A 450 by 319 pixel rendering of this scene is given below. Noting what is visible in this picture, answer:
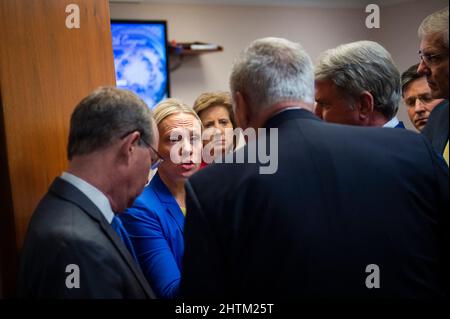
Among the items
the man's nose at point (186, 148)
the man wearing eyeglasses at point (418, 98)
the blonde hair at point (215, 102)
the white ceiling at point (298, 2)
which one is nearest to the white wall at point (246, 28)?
the white ceiling at point (298, 2)

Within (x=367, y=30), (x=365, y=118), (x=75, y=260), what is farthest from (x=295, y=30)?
(x=75, y=260)

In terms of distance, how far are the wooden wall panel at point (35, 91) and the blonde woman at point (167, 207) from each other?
1.06 ft

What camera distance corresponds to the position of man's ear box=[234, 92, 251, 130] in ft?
4.36

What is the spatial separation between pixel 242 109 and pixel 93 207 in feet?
1.43

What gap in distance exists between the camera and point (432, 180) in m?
1.25

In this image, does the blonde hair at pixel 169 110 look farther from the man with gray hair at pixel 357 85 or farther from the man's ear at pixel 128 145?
the man's ear at pixel 128 145

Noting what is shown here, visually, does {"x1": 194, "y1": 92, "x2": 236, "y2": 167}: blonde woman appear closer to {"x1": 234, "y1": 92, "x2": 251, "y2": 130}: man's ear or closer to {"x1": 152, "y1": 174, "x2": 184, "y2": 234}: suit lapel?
{"x1": 152, "y1": 174, "x2": 184, "y2": 234}: suit lapel

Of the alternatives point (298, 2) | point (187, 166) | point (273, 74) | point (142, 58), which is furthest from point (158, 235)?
point (298, 2)

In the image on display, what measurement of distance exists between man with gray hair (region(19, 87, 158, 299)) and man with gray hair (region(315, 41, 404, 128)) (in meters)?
0.67

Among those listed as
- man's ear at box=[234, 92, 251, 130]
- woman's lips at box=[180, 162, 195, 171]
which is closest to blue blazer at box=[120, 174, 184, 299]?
woman's lips at box=[180, 162, 195, 171]

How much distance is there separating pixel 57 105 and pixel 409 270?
1111 mm

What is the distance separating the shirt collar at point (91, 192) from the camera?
1368 mm

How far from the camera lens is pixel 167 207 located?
1.92m

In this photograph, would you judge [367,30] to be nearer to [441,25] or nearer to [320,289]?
[441,25]
